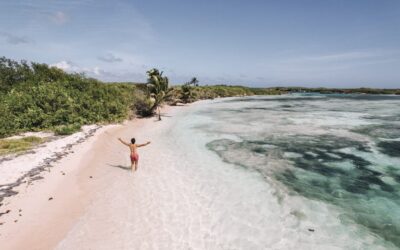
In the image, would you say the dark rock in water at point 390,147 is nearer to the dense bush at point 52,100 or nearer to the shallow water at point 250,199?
the shallow water at point 250,199

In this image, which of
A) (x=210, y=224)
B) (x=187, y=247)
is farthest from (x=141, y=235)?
(x=210, y=224)

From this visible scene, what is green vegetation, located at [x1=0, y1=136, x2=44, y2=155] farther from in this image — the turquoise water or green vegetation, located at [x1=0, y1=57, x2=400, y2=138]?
the turquoise water

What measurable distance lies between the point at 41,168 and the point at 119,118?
19.3 meters

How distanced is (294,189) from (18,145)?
1593 centimetres

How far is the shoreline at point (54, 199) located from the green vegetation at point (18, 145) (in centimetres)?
265

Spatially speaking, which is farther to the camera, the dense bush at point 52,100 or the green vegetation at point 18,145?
the dense bush at point 52,100

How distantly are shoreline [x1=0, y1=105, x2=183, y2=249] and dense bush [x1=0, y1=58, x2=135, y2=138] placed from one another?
8.39 m

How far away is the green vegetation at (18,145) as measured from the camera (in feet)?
58.2

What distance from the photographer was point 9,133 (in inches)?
909

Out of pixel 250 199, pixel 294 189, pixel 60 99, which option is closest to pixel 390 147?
pixel 294 189

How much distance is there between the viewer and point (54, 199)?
12.0 metres

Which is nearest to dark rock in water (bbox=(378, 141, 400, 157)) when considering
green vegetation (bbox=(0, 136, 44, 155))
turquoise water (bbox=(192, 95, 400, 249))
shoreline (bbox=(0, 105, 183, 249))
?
turquoise water (bbox=(192, 95, 400, 249))

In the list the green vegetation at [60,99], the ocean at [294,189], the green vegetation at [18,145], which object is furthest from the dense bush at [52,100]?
the ocean at [294,189]

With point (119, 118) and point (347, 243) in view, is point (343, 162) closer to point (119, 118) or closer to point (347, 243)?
point (347, 243)
